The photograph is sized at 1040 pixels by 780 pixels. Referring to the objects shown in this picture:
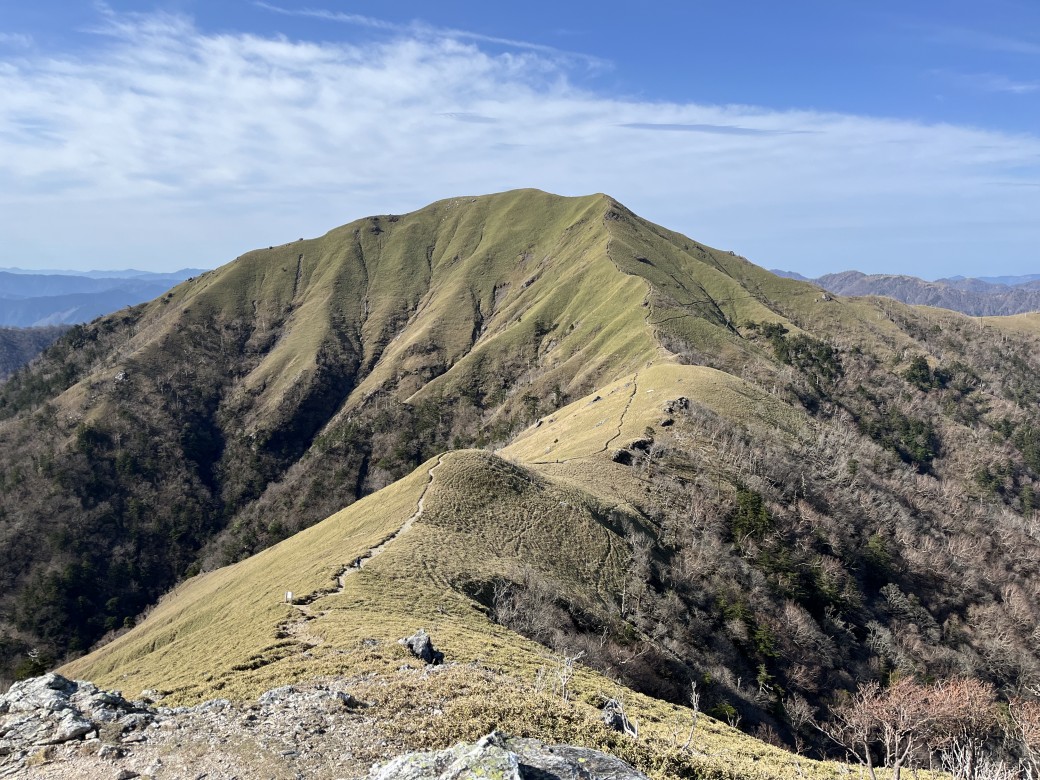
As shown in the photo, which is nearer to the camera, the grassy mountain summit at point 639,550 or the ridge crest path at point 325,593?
the ridge crest path at point 325,593

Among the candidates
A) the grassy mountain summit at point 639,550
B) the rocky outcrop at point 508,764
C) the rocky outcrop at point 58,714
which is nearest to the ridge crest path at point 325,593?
the grassy mountain summit at point 639,550

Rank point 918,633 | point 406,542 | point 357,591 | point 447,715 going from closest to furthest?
1. point 447,715
2. point 357,591
3. point 406,542
4. point 918,633

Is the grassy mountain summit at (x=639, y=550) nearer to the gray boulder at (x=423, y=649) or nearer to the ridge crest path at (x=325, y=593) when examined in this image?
the ridge crest path at (x=325, y=593)

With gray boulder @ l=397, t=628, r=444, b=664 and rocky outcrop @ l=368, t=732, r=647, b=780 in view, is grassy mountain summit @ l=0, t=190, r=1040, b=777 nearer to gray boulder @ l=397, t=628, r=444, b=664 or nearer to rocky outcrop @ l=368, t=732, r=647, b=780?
gray boulder @ l=397, t=628, r=444, b=664

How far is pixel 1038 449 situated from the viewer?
153 m

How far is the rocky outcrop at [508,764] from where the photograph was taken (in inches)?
432

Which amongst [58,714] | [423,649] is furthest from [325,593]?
[58,714]

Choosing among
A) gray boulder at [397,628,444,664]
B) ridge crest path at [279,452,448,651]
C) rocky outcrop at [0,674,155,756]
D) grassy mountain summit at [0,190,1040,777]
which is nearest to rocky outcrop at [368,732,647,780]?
rocky outcrop at [0,674,155,756]

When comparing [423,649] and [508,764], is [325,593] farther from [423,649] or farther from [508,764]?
[508,764]

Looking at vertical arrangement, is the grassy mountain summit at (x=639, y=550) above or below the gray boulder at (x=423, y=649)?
below

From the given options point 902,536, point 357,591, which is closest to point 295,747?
point 357,591

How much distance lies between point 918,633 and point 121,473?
209020 millimetres

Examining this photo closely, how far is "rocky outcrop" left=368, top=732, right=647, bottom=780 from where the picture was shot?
11.0 metres

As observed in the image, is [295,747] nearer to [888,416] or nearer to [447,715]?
[447,715]
